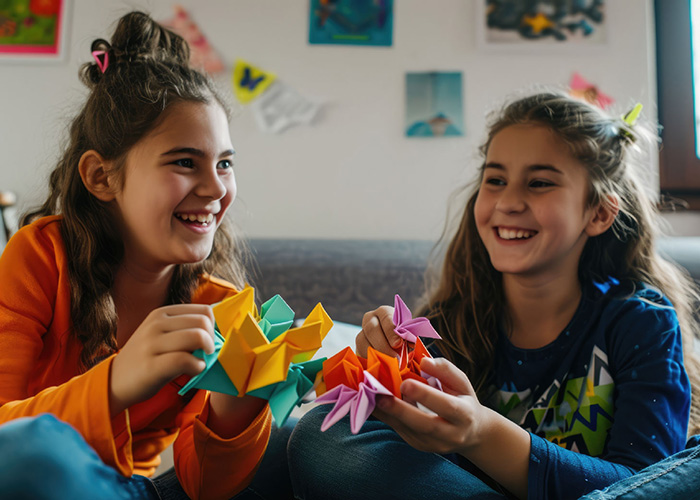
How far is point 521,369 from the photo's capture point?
92 centimetres

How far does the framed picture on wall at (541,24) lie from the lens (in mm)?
1779

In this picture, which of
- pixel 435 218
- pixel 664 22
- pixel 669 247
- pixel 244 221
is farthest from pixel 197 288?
pixel 664 22

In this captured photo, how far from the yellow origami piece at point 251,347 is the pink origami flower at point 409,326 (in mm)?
133

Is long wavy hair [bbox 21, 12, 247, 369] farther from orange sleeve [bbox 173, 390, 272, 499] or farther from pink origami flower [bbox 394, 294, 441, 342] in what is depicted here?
pink origami flower [bbox 394, 294, 441, 342]

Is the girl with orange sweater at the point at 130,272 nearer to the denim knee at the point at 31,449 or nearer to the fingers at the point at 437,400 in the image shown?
the denim knee at the point at 31,449

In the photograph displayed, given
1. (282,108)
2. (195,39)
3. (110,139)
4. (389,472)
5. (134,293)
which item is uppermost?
(195,39)

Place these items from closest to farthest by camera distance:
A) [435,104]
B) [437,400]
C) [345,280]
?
[437,400] → [345,280] → [435,104]

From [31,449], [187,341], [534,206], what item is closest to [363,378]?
[187,341]

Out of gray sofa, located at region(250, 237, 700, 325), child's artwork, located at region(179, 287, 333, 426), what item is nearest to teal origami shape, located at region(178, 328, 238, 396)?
child's artwork, located at region(179, 287, 333, 426)

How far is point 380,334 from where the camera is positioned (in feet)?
2.39

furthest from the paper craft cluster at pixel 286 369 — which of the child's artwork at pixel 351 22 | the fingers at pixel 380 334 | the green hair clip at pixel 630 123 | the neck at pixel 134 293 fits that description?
the child's artwork at pixel 351 22

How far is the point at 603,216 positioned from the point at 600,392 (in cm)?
30

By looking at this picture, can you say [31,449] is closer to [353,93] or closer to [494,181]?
[494,181]

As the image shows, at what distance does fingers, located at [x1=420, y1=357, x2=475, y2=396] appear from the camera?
59cm
